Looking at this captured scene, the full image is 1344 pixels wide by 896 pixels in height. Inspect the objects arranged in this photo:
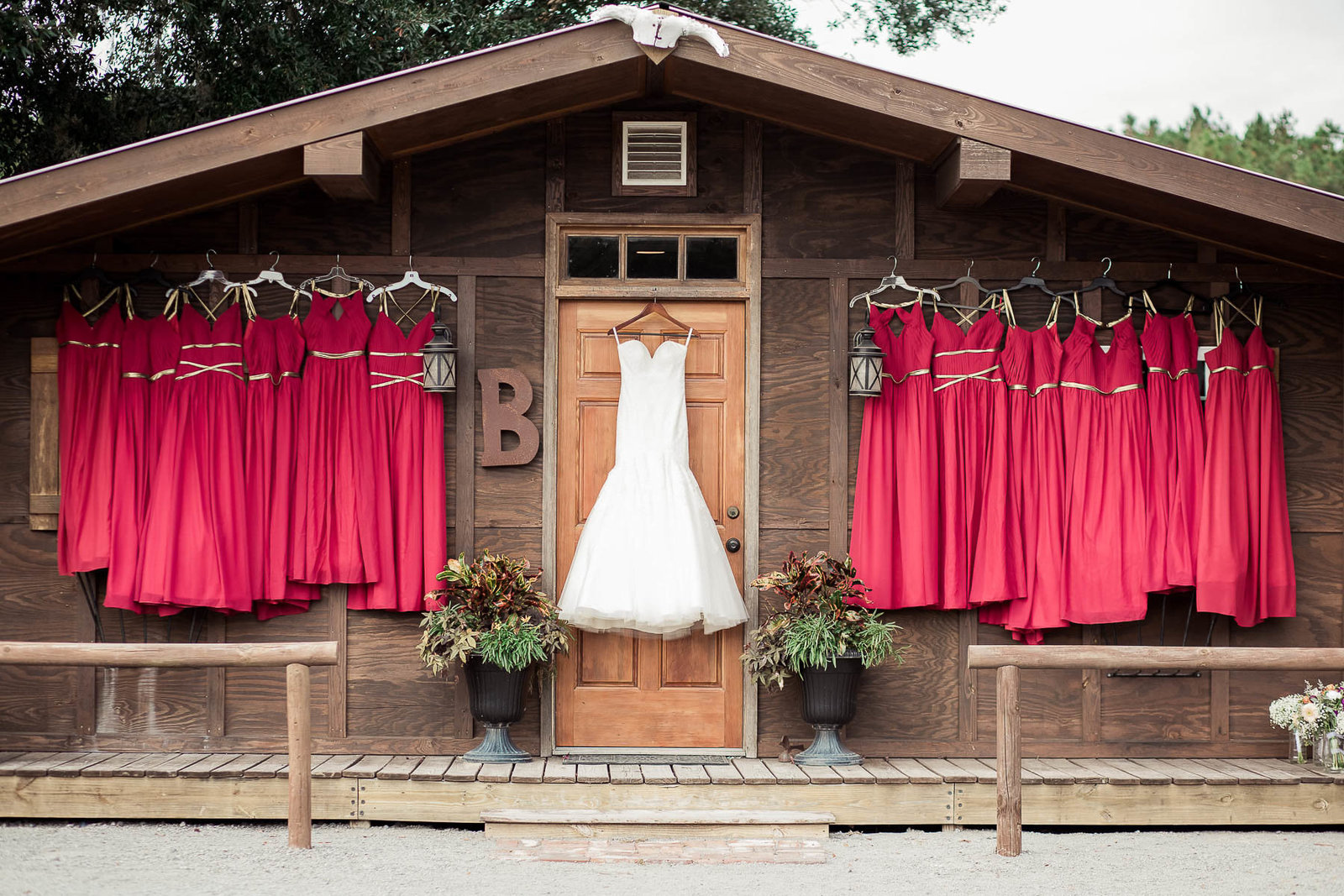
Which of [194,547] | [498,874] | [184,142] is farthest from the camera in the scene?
[194,547]

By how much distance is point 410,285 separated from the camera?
193 inches

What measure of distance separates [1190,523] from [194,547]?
4.11 m

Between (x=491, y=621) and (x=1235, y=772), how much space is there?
3.00 metres

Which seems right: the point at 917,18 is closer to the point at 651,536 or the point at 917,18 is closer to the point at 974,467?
the point at 974,467

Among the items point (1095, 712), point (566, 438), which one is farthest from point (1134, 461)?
point (566, 438)

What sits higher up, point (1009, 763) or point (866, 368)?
point (866, 368)

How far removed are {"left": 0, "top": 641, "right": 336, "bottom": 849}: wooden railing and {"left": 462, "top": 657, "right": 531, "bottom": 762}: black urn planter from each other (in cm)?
71

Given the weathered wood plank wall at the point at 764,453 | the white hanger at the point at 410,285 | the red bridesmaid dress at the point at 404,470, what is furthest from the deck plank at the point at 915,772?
the white hanger at the point at 410,285

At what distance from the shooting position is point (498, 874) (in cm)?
383

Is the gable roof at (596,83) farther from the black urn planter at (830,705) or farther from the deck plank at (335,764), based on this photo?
the deck plank at (335,764)

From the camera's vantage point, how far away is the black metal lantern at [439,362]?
471cm

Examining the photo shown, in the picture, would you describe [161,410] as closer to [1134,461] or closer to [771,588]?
[771,588]

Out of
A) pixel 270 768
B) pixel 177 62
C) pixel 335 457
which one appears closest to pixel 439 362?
pixel 335 457

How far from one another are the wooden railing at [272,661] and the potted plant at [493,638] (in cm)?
62
